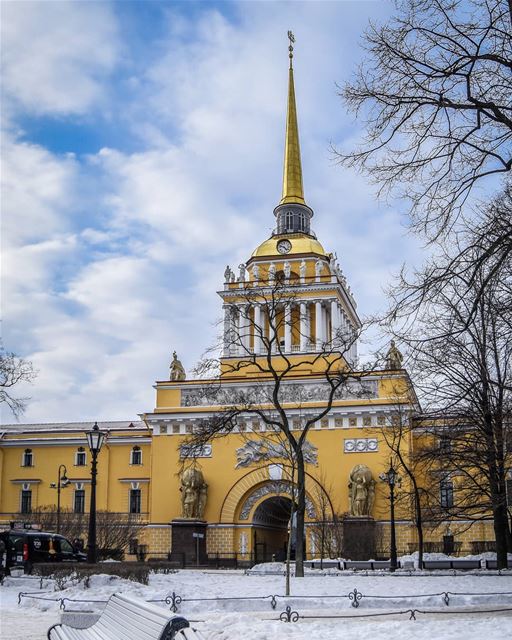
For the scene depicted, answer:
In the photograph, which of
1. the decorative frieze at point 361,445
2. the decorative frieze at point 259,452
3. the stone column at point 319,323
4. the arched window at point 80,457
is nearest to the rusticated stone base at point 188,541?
the decorative frieze at point 259,452

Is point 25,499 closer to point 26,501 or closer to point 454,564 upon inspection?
point 26,501

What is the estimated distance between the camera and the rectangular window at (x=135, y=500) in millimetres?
49594

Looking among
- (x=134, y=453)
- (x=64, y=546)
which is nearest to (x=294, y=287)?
(x=134, y=453)

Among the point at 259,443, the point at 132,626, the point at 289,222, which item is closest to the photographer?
the point at 132,626

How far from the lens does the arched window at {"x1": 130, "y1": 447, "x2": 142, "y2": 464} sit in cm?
5081

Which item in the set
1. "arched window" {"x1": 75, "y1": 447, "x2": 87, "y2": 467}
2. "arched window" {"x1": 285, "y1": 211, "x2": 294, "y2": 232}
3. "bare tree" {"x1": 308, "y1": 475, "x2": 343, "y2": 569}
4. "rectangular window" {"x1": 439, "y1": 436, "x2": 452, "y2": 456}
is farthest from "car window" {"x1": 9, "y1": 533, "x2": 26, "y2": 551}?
"arched window" {"x1": 285, "y1": 211, "x2": 294, "y2": 232}

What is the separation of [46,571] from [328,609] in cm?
839

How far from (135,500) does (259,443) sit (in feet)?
37.9

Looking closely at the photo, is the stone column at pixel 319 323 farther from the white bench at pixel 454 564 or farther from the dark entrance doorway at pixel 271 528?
the white bench at pixel 454 564

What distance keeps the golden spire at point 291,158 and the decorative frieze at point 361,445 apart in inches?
680

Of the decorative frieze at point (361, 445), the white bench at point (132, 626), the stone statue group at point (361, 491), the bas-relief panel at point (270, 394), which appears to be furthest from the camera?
the bas-relief panel at point (270, 394)

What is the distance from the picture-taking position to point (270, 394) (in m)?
43.9

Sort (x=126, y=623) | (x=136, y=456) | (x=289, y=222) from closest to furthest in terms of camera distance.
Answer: (x=126, y=623), (x=136, y=456), (x=289, y=222)

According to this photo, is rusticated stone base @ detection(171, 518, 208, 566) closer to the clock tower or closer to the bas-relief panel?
the bas-relief panel
